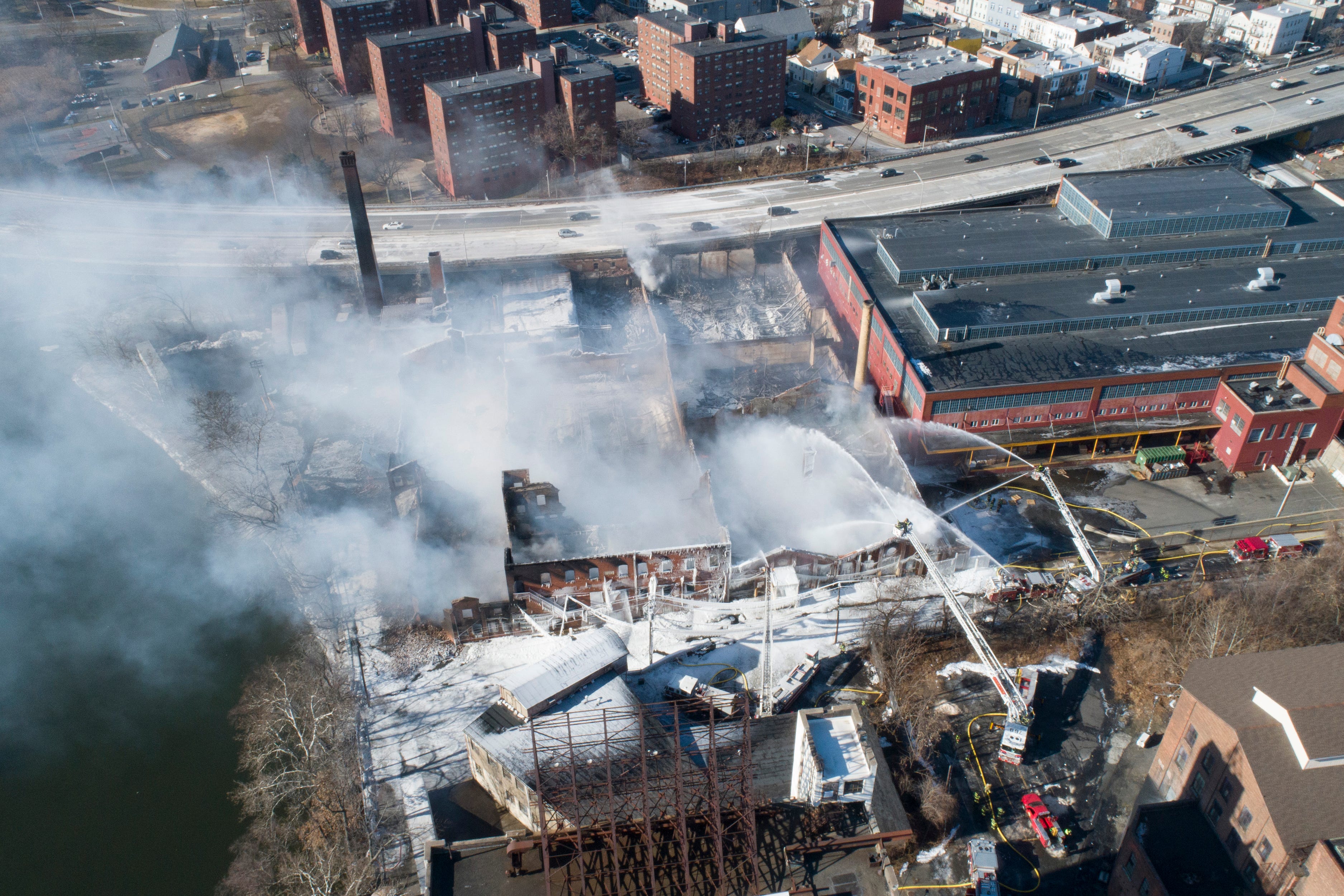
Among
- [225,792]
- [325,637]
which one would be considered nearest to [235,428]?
[325,637]

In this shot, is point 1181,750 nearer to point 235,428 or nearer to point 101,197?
point 235,428

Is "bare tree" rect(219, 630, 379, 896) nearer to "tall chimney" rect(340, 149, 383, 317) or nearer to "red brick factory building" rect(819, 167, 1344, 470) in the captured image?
"tall chimney" rect(340, 149, 383, 317)

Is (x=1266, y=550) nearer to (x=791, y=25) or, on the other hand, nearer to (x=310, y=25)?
(x=791, y=25)

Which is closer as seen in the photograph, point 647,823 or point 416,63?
point 647,823

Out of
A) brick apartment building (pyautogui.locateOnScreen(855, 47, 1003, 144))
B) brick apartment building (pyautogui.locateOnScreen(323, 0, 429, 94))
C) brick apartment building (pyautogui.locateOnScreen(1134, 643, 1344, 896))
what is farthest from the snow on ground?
brick apartment building (pyautogui.locateOnScreen(323, 0, 429, 94))

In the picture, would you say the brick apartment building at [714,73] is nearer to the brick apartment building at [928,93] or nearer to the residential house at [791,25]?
the brick apartment building at [928,93]

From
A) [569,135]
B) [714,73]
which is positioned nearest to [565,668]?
[569,135]
